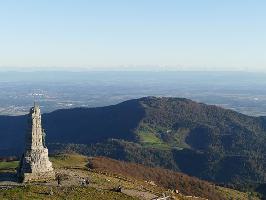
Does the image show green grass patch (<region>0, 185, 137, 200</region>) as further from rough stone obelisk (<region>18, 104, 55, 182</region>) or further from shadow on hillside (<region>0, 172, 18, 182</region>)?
shadow on hillside (<region>0, 172, 18, 182</region>)

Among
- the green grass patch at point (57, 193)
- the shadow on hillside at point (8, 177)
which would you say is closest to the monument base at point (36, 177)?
the shadow on hillside at point (8, 177)

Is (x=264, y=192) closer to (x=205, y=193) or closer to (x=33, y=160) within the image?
(x=205, y=193)

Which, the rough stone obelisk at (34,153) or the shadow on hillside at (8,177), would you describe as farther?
the shadow on hillside at (8,177)

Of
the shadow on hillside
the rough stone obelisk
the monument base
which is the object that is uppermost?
the rough stone obelisk

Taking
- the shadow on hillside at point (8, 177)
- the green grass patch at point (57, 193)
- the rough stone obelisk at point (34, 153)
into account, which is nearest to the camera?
the green grass patch at point (57, 193)

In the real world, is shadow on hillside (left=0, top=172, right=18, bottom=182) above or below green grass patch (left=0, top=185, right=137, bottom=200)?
below

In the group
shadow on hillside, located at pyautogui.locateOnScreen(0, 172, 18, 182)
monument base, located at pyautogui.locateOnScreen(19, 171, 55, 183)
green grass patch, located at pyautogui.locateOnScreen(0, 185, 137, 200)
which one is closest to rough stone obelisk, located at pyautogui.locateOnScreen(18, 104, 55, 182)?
monument base, located at pyautogui.locateOnScreen(19, 171, 55, 183)

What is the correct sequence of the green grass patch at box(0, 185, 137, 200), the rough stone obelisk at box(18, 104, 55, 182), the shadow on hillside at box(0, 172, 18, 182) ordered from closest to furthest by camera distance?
the green grass patch at box(0, 185, 137, 200) → the rough stone obelisk at box(18, 104, 55, 182) → the shadow on hillside at box(0, 172, 18, 182)

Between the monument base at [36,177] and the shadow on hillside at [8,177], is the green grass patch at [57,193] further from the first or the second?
the shadow on hillside at [8,177]

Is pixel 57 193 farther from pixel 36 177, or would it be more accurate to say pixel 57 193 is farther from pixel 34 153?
pixel 34 153
